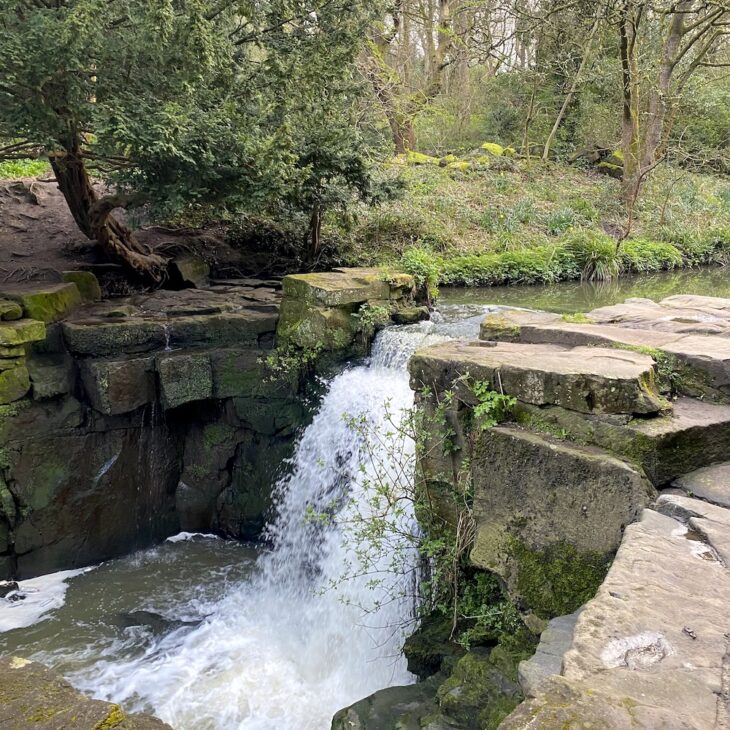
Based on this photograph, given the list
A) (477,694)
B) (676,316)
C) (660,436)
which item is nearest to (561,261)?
(676,316)

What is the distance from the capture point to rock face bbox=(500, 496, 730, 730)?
1.42 meters

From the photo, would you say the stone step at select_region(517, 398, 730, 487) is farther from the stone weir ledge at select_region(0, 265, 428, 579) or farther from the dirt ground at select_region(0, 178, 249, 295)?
the dirt ground at select_region(0, 178, 249, 295)

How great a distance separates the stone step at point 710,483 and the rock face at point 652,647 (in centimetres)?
38

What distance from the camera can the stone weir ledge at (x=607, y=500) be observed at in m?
1.54

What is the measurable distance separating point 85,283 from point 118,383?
172 cm

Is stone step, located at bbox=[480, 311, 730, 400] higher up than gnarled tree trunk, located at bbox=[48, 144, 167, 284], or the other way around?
gnarled tree trunk, located at bbox=[48, 144, 167, 284]

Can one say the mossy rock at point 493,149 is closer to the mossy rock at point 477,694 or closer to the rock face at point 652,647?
the mossy rock at point 477,694

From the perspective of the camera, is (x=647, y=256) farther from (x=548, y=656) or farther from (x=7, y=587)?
(x=548, y=656)

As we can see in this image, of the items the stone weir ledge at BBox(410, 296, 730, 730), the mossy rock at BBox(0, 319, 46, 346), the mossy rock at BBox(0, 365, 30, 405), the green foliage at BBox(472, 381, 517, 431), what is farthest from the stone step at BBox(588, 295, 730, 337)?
the mossy rock at BBox(0, 365, 30, 405)

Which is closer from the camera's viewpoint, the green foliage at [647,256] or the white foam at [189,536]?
the white foam at [189,536]

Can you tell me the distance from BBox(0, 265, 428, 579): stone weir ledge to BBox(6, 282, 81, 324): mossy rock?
0.02 metres

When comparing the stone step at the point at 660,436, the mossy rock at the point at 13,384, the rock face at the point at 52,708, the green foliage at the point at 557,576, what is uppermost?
the stone step at the point at 660,436

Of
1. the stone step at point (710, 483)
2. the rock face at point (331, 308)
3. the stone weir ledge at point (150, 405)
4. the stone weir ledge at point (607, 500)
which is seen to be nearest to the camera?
the stone weir ledge at point (607, 500)

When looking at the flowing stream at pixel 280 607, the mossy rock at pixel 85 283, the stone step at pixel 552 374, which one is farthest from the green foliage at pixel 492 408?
the mossy rock at pixel 85 283
